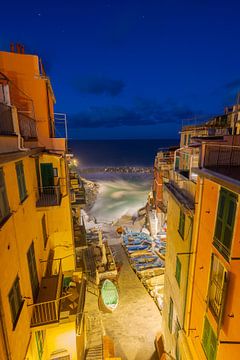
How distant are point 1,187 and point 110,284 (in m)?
16.3

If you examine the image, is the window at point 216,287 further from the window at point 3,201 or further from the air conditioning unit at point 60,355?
the air conditioning unit at point 60,355

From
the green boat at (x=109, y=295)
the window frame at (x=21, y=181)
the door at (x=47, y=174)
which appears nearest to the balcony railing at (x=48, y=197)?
the door at (x=47, y=174)

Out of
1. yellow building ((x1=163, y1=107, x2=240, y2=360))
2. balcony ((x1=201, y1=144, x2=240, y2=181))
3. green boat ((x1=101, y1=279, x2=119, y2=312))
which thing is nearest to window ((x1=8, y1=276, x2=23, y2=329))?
yellow building ((x1=163, y1=107, x2=240, y2=360))

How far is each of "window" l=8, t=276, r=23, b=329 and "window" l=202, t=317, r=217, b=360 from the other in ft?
20.4

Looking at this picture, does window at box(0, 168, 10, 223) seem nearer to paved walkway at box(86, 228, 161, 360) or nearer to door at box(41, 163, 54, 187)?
door at box(41, 163, 54, 187)

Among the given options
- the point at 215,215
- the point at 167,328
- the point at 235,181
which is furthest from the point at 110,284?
the point at 235,181

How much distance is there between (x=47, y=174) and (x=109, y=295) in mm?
12621

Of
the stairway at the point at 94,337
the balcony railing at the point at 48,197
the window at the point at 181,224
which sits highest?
the balcony railing at the point at 48,197

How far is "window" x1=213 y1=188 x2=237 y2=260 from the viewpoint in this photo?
564 centimetres

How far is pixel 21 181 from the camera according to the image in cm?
814

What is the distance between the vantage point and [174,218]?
11.2m

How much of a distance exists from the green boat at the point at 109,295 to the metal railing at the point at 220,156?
48.8ft

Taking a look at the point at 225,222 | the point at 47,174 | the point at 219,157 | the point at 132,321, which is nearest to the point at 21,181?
the point at 47,174

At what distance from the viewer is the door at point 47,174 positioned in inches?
454
